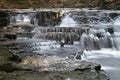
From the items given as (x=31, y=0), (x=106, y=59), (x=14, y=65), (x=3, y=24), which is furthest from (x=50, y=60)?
(x=31, y=0)

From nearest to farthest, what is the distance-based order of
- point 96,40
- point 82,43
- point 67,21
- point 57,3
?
point 82,43, point 96,40, point 67,21, point 57,3

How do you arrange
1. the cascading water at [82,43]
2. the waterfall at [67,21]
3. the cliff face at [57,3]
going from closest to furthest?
the cascading water at [82,43] → the waterfall at [67,21] → the cliff face at [57,3]

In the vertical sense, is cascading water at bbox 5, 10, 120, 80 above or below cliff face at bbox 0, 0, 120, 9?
below

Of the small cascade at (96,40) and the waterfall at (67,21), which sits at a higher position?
the waterfall at (67,21)

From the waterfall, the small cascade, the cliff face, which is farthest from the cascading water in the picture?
the cliff face

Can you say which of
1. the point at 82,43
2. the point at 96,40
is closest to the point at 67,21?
the point at 96,40

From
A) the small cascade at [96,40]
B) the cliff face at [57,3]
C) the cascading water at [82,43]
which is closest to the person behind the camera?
the cascading water at [82,43]

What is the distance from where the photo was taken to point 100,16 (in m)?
17.4

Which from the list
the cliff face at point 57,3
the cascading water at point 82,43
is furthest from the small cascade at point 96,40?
the cliff face at point 57,3

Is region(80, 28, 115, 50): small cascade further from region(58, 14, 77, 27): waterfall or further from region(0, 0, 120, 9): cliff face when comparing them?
region(0, 0, 120, 9): cliff face

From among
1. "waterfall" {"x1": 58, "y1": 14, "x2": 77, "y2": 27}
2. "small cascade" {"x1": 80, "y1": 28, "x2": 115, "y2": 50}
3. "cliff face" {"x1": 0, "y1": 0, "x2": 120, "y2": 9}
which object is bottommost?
"small cascade" {"x1": 80, "y1": 28, "x2": 115, "y2": 50}

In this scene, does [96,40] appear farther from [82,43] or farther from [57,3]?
[57,3]

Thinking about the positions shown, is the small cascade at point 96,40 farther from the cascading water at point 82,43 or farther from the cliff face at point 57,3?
the cliff face at point 57,3

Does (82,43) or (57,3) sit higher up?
(57,3)
